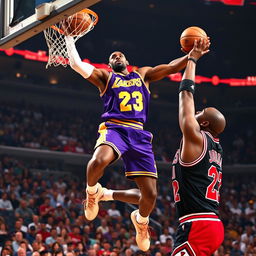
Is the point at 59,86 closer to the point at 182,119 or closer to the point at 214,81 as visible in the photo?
the point at 214,81

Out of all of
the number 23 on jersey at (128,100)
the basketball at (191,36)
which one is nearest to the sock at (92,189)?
the number 23 on jersey at (128,100)

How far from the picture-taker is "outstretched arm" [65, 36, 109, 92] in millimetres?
6570

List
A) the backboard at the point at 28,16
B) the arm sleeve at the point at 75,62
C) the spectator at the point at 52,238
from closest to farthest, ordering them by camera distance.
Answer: the backboard at the point at 28,16 < the arm sleeve at the point at 75,62 < the spectator at the point at 52,238

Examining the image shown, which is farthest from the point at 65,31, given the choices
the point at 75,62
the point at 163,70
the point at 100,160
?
the point at 100,160

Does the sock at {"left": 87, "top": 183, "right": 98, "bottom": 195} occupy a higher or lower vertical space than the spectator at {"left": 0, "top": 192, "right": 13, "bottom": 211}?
higher

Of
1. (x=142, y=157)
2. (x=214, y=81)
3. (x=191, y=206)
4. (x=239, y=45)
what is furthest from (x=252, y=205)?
(x=191, y=206)

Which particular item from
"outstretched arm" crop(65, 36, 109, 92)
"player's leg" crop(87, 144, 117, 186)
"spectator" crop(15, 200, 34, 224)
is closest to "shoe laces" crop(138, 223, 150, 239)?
"player's leg" crop(87, 144, 117, 186)

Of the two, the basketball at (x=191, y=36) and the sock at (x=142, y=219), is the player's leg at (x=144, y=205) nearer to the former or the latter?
the sock at (x=142, y=219)

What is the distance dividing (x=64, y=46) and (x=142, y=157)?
1649mm

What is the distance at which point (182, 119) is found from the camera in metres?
4.54

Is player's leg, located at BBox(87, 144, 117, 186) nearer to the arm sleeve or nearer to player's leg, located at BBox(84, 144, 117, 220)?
player's leg, located at BBox(84, 144, 117, 220)

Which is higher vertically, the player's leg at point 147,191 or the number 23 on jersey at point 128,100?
the number 23 on jersey at point 128,100

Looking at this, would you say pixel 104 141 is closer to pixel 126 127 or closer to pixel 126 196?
pixel 126 127

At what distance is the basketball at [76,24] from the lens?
6.62 meters
